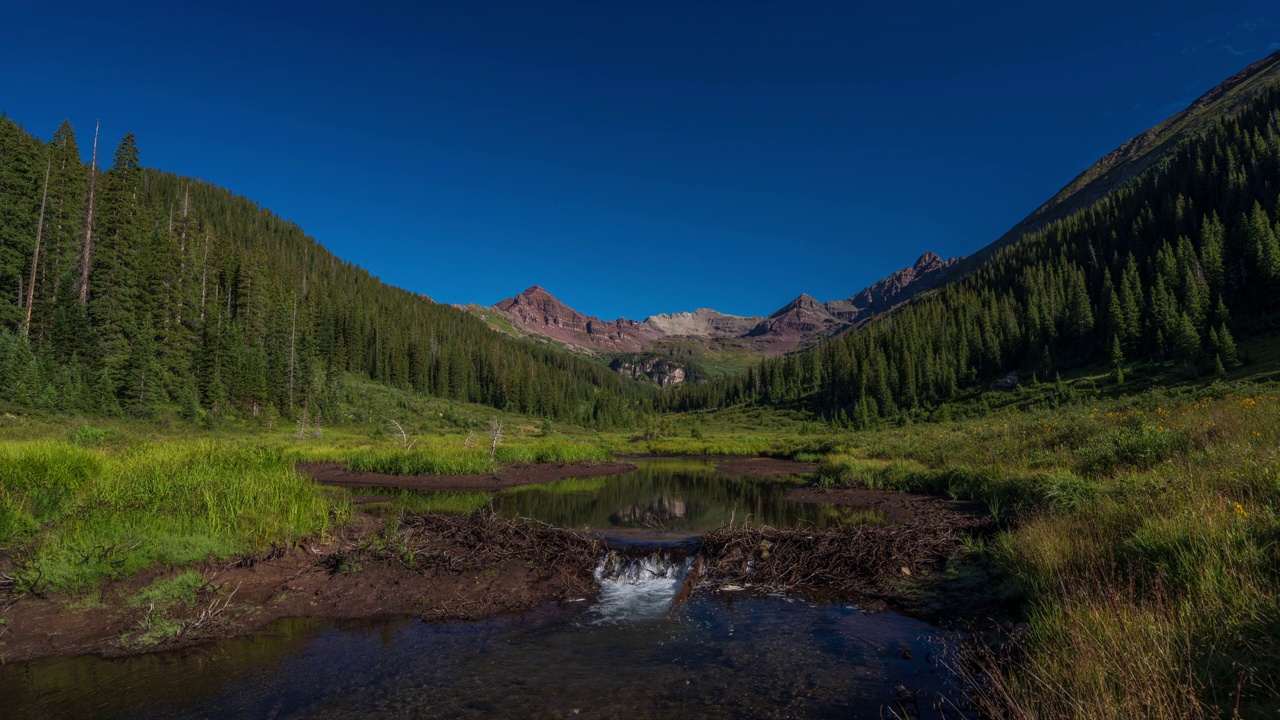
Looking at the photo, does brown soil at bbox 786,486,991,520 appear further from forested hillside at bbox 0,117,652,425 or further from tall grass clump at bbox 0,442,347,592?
forested hillside at bbox 0,117,652,425

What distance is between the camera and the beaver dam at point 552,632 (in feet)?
22.0

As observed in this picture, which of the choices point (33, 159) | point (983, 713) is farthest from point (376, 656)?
point (33, 159)

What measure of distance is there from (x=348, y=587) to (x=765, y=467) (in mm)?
42417

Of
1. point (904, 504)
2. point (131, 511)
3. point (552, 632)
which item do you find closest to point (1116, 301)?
point (904, 504)

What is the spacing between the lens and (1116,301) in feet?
285

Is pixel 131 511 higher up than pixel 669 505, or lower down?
higher up

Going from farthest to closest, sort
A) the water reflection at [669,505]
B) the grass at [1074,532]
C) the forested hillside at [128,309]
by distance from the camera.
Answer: the forested hillside at [128,309], the water reflection at [669,505], the grass at [1074,532]

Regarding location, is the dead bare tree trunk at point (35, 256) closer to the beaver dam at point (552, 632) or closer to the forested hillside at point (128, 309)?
the forested hillside at point (128, 309)

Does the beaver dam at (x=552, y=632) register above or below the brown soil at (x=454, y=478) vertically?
below

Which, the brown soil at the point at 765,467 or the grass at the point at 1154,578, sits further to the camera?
the brown soil at the point at 765,467

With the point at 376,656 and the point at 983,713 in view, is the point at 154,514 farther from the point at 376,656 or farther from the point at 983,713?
the point at 983,713

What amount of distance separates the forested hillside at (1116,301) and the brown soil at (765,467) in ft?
167

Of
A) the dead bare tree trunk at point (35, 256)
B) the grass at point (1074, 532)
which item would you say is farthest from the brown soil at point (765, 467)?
the dead bare tree trunk at point (35, 256)

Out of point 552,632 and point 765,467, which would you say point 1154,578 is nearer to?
point 552,632
